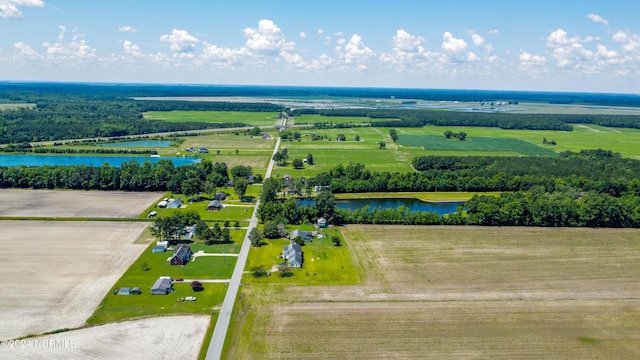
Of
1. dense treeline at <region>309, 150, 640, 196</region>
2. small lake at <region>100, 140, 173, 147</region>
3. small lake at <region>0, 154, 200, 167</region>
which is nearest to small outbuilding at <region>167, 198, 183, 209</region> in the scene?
dense treeline at <region>309, 150, 640, 196</region>

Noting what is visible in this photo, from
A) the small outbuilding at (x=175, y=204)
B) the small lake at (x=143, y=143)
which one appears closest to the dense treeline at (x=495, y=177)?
the small outbuilding at (x=175, y=204)

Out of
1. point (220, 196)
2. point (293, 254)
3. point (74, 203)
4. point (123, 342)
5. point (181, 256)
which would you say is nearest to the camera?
point (123, 342)

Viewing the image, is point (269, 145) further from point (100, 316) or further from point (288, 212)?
point (100, 316)

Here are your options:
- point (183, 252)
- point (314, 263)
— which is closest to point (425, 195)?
point (314, 263)

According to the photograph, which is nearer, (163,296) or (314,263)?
(163,296)

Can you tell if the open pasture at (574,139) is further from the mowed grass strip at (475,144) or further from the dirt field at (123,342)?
the dirt field at (123,342)

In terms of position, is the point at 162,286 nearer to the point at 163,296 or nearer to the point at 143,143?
the point at 163,296

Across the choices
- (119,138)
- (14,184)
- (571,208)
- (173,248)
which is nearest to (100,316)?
(173,248)
